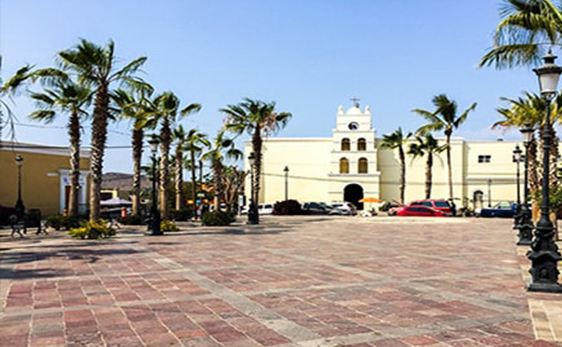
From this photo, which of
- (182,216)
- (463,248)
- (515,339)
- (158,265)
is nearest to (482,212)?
(182,216)

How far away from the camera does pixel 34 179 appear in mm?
34156

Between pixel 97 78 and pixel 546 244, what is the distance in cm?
1565

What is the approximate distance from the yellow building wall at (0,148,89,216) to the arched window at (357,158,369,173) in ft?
88.1

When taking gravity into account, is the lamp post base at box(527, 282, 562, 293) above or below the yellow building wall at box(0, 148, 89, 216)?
below

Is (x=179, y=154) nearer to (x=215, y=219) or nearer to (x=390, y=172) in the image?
(x=215, y=219)

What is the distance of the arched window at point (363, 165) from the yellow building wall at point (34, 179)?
26851mm

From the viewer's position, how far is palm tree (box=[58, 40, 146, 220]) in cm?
1750

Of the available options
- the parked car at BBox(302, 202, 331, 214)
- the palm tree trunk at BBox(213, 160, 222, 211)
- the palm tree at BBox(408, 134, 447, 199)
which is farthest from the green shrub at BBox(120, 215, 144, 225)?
the palm tree at BBox(408, 134, 447, 199)

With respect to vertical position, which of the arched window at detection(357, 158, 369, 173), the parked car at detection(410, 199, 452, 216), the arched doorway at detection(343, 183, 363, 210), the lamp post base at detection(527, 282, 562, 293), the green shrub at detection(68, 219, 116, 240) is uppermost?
the arched window at detection(357, 158, 369, 173)

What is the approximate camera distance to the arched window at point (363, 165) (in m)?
49.7

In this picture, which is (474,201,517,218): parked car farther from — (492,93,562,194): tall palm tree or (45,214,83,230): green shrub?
(45,214,83,230): green shrub

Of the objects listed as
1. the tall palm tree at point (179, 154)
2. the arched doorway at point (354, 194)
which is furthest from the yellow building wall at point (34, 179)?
the arched doorway at point (354, 194)

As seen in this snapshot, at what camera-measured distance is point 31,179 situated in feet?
111

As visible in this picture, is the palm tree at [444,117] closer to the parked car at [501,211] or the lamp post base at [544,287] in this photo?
the parked car at [501,211]
